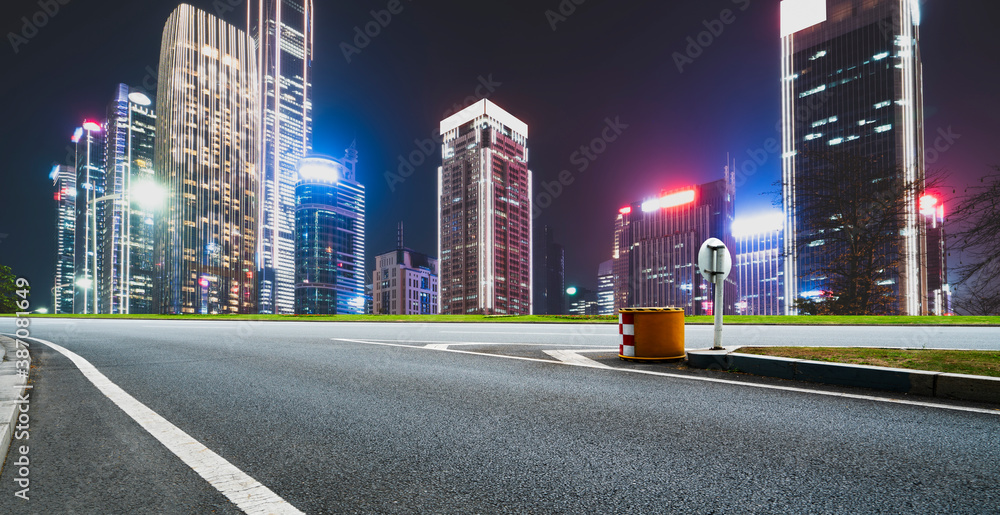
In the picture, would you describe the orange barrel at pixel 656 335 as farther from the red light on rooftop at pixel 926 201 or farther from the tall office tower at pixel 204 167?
the tall office tower at pixel 204 167

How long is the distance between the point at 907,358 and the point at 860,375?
123 cm

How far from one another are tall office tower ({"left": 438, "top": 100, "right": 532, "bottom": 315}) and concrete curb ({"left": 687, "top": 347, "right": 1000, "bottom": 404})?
547 feet

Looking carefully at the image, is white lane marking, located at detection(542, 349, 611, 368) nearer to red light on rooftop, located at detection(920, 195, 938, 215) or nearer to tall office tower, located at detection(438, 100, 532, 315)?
red light on rooftop, located at detection(920, 195, 938, 215)

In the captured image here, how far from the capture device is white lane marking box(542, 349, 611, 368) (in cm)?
791

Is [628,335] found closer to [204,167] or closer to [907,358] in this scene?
[907,358]

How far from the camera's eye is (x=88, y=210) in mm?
179000

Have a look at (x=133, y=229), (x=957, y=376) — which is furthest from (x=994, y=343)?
(x=133, y=229)

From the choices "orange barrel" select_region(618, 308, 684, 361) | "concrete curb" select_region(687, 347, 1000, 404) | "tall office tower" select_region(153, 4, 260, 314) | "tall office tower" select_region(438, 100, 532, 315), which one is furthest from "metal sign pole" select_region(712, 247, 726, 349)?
"tall office tower" select_region(438, 100, 532, 315)

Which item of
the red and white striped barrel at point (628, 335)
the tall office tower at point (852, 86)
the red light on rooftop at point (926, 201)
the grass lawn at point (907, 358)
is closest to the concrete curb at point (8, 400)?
the red and white striped barrel at point (628, 335)

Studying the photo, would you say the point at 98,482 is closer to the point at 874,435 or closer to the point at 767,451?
the point at 767,451

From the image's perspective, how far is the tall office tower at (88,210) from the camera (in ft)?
552

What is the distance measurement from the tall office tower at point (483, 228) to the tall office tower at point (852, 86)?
96.1m

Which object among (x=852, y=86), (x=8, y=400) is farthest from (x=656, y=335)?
(x=852, y=86)

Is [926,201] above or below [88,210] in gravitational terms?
below
